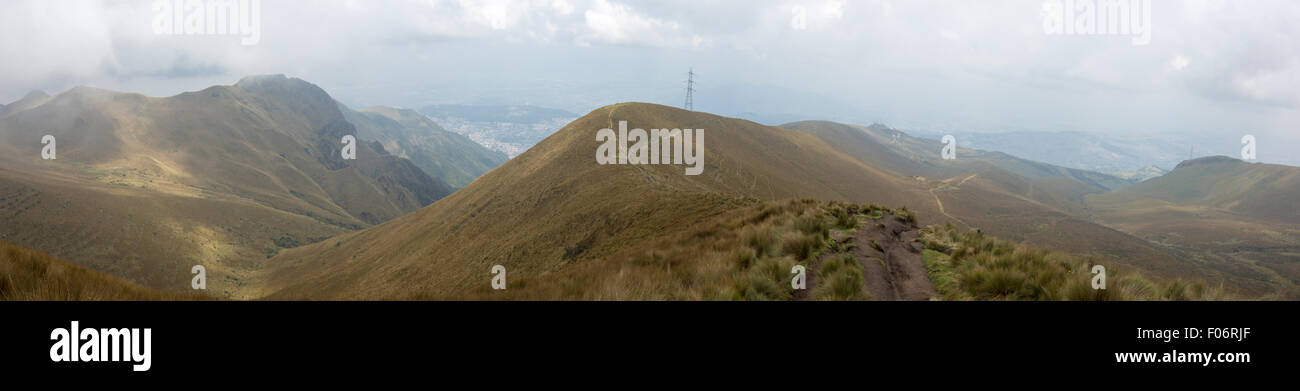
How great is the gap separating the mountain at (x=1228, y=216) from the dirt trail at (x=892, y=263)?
9.05 metres

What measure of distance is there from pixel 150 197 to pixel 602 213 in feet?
369

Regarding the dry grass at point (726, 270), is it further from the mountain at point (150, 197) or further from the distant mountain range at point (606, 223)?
the mountain at point (150, 197)

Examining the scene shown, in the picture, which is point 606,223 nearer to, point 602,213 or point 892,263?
point 602,213

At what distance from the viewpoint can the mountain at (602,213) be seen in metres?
24.3

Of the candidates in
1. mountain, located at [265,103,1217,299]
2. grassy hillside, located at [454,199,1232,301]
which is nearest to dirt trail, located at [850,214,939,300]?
grassy hillside, located at [454,199,1232,301]

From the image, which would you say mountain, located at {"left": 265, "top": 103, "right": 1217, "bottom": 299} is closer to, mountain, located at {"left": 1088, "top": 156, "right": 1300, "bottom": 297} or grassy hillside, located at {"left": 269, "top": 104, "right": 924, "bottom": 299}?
grassy hillside, located at {"left": 269, "top": 104, "right": 924, "bottom": 299}

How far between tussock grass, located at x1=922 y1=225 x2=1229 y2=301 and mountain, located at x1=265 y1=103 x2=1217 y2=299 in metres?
6.17

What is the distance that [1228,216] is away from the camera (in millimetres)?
112312

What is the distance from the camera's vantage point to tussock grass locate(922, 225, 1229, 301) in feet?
19.1
